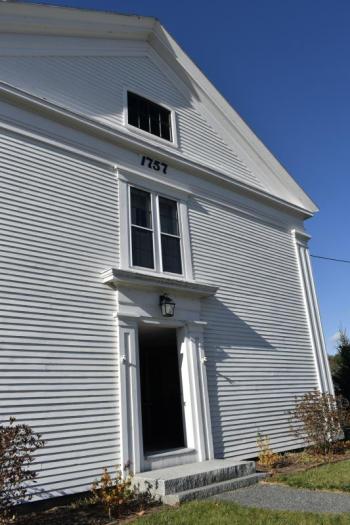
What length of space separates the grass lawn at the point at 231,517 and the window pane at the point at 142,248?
4.34 metres

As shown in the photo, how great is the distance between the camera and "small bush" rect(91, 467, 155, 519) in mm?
5875

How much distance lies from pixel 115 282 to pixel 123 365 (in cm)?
139

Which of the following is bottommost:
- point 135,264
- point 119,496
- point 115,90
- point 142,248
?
point 119,496

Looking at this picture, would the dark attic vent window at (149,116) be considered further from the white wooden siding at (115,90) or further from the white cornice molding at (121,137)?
the white cornice molding at (121,137)

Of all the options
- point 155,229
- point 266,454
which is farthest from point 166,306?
point 266,454

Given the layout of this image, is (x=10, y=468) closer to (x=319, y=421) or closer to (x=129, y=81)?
(x=319, y=421)

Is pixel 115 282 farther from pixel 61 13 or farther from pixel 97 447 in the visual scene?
pixel 61 13

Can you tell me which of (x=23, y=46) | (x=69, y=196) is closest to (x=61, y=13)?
(x=23, y=46)

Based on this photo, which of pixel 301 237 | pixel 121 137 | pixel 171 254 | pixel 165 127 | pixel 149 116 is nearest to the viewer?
pixel 121 137

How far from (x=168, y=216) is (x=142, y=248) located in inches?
45.2

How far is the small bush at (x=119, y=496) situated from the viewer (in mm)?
5875

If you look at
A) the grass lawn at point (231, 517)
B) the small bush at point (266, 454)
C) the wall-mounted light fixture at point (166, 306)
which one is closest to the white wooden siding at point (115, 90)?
the wall-mounted light fixture at point (166, 306)

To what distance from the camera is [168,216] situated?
973 centimetres

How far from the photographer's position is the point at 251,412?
32.0 ft
